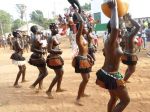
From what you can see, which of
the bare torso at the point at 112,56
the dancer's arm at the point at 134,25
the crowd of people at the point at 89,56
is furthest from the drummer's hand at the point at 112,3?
the dancer's arm at the point at 134,25

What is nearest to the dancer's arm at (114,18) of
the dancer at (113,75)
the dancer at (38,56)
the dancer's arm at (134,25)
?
the dancer at (113,75)

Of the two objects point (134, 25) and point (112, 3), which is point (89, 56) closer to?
point (134, 25)

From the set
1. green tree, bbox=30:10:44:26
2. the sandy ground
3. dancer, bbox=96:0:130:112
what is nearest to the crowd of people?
dancer, bbox=96:0:130:112

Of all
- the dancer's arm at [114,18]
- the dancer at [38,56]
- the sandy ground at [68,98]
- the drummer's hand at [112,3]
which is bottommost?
the sandy ground at [68,98]

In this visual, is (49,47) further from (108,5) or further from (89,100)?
(108,5)

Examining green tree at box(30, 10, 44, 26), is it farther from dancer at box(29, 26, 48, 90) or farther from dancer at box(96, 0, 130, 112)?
dancer at box(96, 0, 130, 112)

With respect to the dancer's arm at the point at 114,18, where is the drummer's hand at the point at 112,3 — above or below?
above

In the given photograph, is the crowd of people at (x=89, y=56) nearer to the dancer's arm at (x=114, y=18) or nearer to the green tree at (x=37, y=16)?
the dancer's arm at (x=114, y=18)

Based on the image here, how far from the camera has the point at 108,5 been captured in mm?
4562

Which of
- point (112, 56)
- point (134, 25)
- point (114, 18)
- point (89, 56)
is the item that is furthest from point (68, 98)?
point (114, 18)

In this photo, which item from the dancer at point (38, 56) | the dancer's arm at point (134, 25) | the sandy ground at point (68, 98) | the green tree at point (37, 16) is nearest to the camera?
the sandy ground at point (68, 98)

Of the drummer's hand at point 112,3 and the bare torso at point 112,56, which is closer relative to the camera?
the drummer's hand at point 112,3

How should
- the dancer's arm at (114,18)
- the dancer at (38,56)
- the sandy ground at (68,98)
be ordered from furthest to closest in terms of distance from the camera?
the dancer at (38,56) → the sandy ground at (68,98) → the dancer's arm at (114,18)

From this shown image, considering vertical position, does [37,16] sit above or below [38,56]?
above
